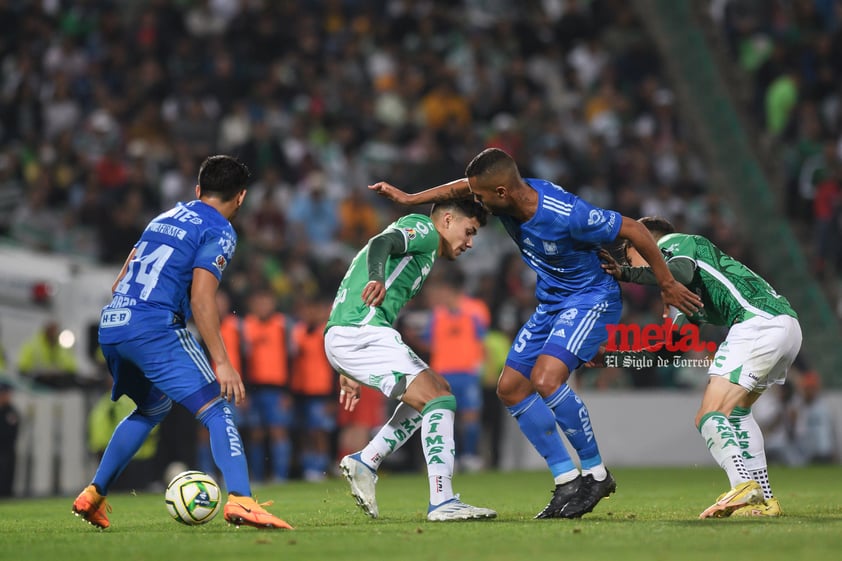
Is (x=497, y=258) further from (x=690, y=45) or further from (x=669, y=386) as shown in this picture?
(x=690, y=45)

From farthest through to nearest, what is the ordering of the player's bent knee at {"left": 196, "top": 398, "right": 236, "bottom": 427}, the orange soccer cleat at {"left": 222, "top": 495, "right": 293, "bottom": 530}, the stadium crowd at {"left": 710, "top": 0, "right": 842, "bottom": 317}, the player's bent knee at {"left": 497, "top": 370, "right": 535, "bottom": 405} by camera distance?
Answer: the stadium crowd at {"left": 710, "top": 0, "right": 842, "bottom": 317}, the player's bent knee at {"left": 497, "top": 370, "right": 535, "bottom": 405}, the player's bent knee at {"left": 196, "top": 398, "right": 236, "bottom": 427}, the orange soccer cleat at {"left": 222, "top": 495, "right": 293, "bottom": 530}

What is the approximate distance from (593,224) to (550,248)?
1.20ft

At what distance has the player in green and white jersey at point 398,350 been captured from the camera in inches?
348

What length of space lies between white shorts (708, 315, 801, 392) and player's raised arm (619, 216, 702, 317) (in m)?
0.57

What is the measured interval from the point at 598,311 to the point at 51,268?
9.81 m

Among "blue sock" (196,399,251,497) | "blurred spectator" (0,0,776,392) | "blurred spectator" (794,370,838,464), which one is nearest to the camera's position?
"blue sock" (196,399,251,497)

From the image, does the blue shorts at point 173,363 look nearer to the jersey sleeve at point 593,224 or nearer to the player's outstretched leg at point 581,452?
the player's outstretched leg at point 581,452

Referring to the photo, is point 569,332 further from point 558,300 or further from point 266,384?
point 266,384

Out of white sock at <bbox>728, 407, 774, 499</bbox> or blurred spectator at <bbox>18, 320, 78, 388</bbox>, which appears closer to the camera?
white sock at <bbox>728, 407, 774, 499</bbox>

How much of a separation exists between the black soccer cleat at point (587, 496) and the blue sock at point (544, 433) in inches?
7.0

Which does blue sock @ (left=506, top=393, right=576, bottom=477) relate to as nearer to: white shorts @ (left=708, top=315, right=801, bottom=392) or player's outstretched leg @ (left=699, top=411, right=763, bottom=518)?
player's outstretched leg @ (left=699, top=411, right=763, bottom=518)

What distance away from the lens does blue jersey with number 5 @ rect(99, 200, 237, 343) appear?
27.7 feet

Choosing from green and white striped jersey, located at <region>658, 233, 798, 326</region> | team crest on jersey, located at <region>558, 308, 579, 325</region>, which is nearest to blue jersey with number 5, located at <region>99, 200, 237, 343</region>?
team crest on jersey, located at <region>558, 308, 579, 325</region>

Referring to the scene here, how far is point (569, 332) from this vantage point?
9.23 metres
